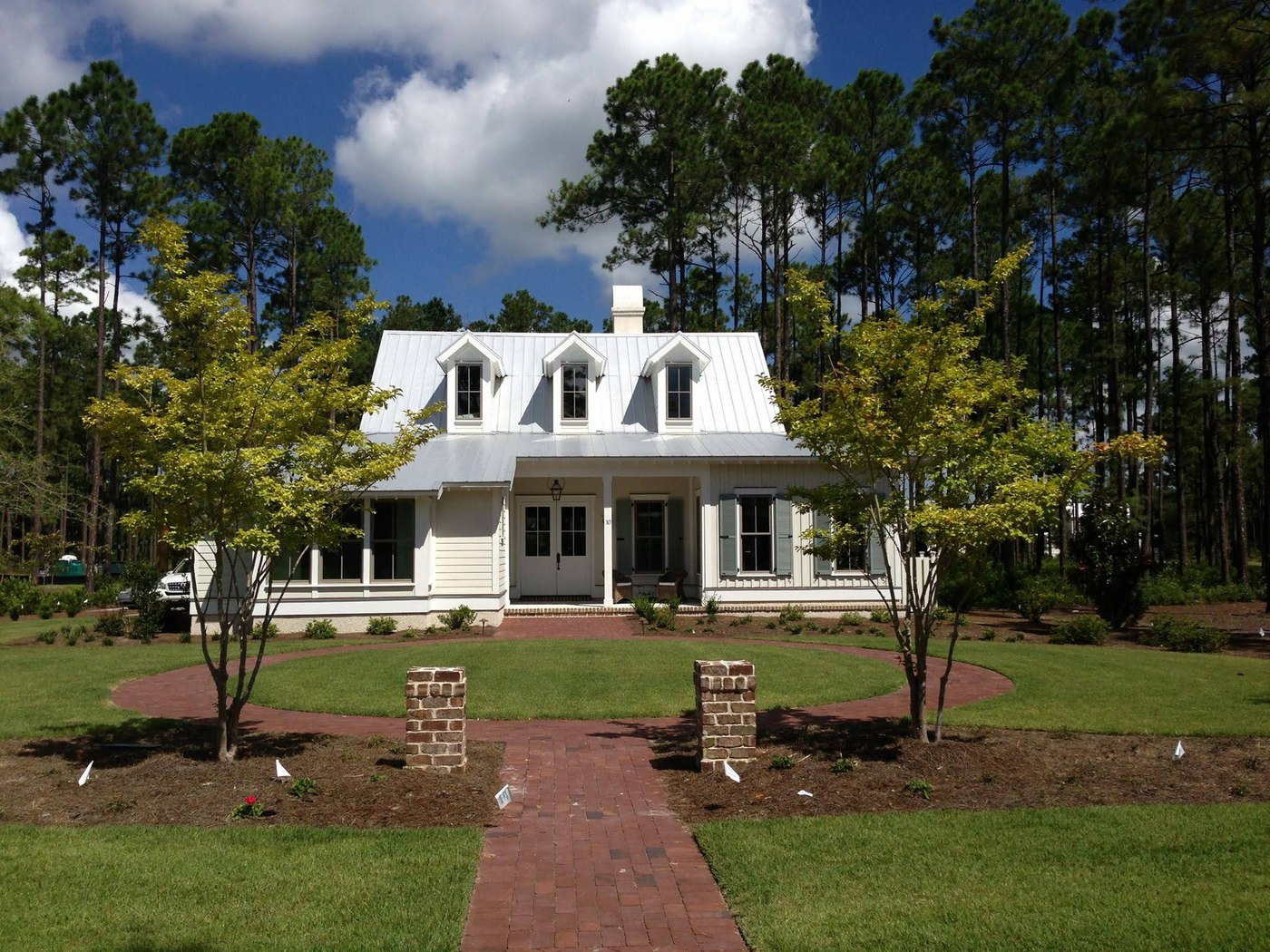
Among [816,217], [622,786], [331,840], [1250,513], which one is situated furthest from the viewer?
[1250,513]

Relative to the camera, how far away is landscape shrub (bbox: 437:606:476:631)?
1798 centimetres

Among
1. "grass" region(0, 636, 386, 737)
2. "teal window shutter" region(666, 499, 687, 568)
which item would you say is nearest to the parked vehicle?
"grass" region(0, 636, 386, 737)

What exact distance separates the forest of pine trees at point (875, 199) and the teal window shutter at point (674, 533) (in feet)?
26.8


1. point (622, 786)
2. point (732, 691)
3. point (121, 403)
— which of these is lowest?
point (622, 786)

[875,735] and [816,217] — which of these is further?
[816,217]

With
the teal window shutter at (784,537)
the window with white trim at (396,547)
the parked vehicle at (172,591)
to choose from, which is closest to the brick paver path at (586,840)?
the window with white trim at (396,547)

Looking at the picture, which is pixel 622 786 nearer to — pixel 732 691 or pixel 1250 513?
pixel 732 691

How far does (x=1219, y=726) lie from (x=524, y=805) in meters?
7.10

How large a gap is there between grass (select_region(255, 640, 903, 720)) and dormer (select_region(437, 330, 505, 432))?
7798 millimetres

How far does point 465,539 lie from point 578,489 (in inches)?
164

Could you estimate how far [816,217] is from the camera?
32094 mm

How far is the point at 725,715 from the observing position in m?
7.58

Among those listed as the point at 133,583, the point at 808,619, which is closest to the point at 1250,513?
the point at 808,619

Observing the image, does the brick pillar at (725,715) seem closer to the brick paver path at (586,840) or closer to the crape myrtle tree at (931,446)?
the brick paver path at (586,840)
